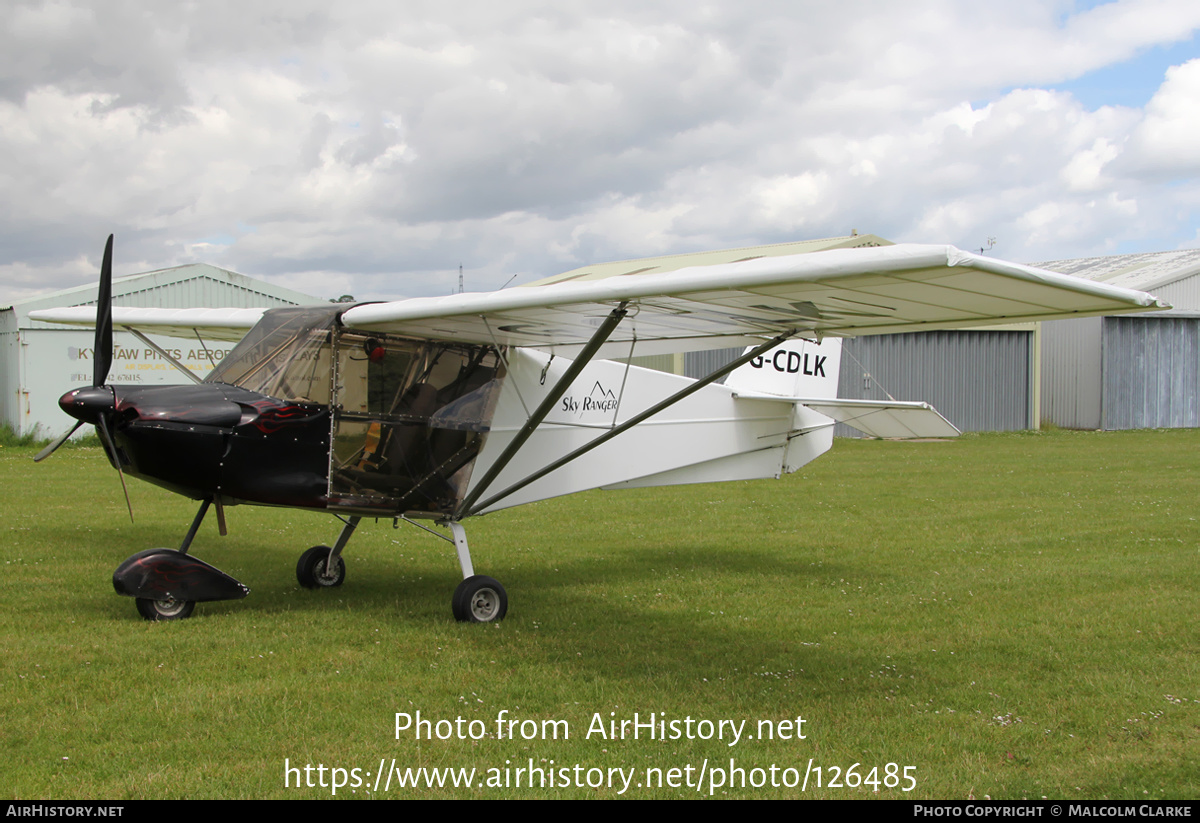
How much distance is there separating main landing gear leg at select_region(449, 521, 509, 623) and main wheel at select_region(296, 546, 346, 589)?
1763mm

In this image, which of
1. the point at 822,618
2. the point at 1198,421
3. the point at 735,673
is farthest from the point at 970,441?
the point at 735,673

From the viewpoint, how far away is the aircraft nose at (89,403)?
20.1 feet

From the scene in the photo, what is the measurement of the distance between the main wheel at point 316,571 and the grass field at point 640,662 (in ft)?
0.65

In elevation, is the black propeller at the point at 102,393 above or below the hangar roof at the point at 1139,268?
below

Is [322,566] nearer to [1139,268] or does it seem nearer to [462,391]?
[462,391]

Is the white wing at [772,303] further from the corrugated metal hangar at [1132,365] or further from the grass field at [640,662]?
the corrugated metal hangar at [1132,365]

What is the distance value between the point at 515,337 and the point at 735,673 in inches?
124

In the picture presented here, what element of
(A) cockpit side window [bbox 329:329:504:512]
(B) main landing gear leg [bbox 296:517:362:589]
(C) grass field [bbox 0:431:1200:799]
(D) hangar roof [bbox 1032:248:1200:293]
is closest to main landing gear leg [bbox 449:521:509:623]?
(C) grass field [bbox 0:431:1200:799]

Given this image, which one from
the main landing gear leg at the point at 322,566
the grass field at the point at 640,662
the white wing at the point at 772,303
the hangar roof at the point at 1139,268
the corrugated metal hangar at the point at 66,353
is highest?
the hangar roof at the point at 1139,268

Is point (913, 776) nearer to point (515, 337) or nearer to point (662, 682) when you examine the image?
point (662, 682)

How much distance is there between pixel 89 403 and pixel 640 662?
156 inches

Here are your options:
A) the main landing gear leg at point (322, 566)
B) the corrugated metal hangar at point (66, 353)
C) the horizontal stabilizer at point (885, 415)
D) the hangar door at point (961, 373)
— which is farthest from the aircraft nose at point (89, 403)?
the hangar door at point (961, 373)

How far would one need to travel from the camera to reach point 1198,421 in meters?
35.9

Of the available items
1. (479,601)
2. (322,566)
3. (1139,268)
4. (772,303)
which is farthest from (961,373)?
(772,303)
